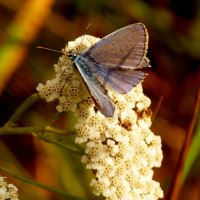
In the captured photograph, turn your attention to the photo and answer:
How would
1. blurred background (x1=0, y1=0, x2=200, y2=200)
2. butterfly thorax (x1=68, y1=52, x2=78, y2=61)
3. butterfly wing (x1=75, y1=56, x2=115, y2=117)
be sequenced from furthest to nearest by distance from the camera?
1. blurred background (x1=0, y1=0, x2=200, y2=200)
2. butterfly thorax (x1=68, y1=52, x2=78, y2=61)
3. butterfly wing (x1=75, y1=56, x2=115, y2=117)

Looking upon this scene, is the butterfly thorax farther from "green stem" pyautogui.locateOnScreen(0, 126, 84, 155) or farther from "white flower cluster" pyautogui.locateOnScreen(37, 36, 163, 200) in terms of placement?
"green stem" pyautogui.locateOnScreen(0, 126, 84, 155)

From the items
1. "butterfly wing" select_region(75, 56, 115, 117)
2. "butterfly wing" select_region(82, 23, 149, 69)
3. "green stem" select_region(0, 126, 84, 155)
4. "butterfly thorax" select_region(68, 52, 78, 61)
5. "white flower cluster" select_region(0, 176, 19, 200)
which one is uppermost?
"butterfly wing" select_region(82, 23, 149, 69)

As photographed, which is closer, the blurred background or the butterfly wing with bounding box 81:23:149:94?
the butterfly wing with bounding box 81:23:149:94

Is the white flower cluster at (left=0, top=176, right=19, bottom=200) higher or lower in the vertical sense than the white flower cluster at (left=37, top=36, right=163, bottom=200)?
lower

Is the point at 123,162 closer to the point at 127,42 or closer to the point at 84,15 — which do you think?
the point at 127,42

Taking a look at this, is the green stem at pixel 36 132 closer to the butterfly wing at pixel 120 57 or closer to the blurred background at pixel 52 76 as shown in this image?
the butterfly wing at pixel 120 57

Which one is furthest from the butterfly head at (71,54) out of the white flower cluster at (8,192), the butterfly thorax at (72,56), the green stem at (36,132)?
the white flower cluster at (8,192)

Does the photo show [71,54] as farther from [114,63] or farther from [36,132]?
[36,132]

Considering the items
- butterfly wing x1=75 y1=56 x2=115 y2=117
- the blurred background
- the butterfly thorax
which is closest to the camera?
butterfly wing x1=75 y1=56 x2=115 y2=117

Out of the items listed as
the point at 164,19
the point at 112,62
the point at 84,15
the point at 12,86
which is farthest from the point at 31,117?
the point at 112,62

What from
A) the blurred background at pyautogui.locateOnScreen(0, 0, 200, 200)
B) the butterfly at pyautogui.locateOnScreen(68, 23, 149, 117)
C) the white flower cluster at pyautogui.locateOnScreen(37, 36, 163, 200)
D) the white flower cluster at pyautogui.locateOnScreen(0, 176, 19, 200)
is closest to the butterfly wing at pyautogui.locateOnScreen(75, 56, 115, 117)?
the butterfly at pyautogui.locateOnScreen(68, 23, 149, 117)
